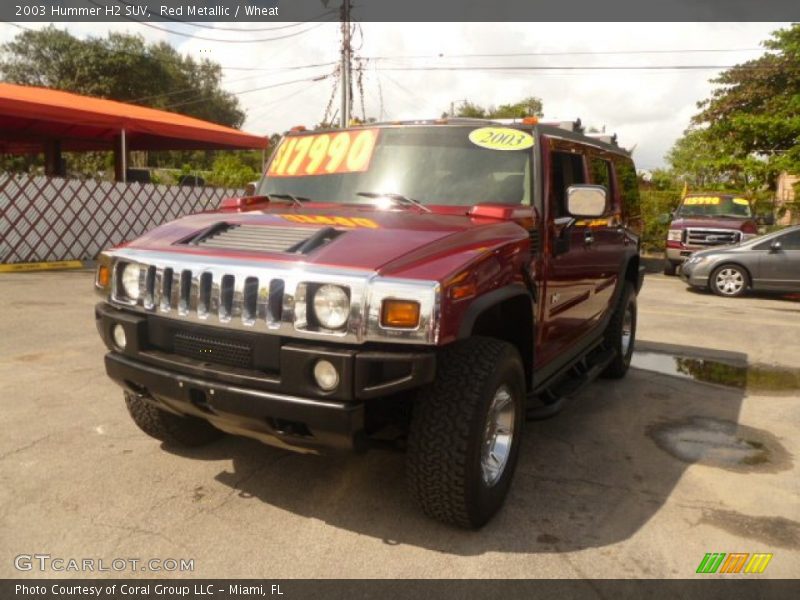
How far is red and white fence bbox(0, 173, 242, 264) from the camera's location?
42.5ft

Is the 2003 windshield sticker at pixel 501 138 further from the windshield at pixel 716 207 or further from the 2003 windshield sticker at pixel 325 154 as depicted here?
the windshield at pixel 716 207

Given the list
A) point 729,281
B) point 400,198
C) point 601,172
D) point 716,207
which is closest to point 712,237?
point 716,207

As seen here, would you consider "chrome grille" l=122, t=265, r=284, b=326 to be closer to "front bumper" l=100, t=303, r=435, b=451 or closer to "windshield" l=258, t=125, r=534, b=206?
"front bumper" l=100, t=303, r=435, b=451

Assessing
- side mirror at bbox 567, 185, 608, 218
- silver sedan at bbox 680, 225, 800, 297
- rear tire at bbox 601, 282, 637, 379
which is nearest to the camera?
side mirror at bbox 567, 185, 608, 218

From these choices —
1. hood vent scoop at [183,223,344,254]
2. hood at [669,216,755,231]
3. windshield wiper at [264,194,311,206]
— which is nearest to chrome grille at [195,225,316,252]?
hood vent scoop at [183,223,344,254]

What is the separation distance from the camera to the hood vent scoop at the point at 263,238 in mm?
2832

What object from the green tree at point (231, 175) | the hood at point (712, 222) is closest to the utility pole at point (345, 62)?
the green tree at point (231, 175)

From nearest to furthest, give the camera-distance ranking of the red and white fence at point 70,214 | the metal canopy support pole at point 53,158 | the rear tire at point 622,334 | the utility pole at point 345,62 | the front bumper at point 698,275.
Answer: the rear tire at point 622,334 → the front bumper at point 698,275 → the red and white fence at point 70,214 → the metal canopy support pole at point 53,158 → the utility pole at point 345,62

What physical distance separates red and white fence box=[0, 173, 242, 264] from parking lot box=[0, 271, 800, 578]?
889 centimetres

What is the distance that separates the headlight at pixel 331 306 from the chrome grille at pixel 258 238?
0.31 m

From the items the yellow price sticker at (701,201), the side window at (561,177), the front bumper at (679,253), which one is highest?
the yellow price sticker at (701,201)
